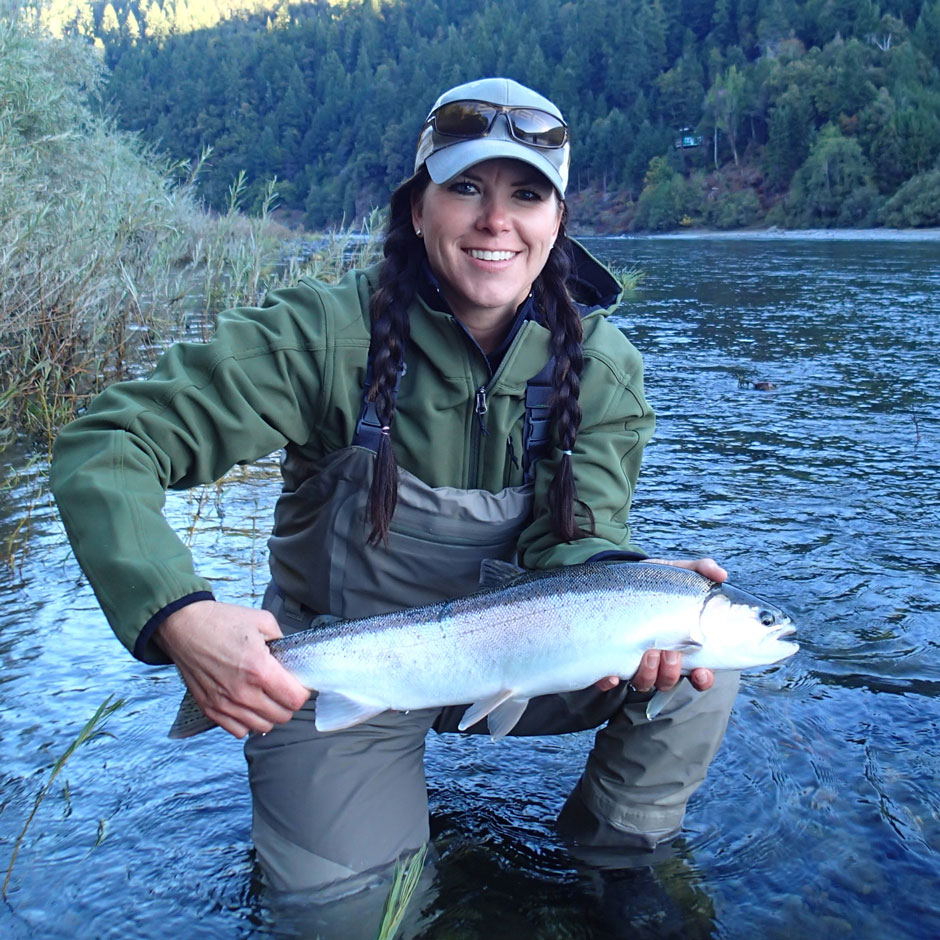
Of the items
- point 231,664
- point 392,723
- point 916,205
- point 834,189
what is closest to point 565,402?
point 392,723

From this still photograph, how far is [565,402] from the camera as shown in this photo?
9.85ft

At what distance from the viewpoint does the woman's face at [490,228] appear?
2932mm

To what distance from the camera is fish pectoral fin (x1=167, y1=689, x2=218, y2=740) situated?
2465mm

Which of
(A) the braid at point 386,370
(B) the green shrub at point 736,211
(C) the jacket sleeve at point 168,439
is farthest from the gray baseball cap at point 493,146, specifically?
(B) the green shrub at point 736,211

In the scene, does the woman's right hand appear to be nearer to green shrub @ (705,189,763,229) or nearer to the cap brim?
the cap brim

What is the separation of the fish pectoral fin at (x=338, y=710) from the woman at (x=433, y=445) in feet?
0.90

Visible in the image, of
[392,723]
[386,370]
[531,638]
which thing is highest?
[386,370]

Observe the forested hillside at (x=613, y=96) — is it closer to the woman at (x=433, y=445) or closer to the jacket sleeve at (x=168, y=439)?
the woman at (x=433, y=445)

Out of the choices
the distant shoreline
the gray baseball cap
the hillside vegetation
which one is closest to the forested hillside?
the distant shoreline

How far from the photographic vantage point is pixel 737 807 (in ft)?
11.1

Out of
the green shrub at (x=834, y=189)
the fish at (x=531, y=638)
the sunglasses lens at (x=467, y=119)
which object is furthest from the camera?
the green shrub at (x=834, y=189)

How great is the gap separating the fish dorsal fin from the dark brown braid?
0.29 meters

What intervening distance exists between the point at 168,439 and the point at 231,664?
650 millimetres

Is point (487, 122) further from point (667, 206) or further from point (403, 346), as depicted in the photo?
point (667, 206)
